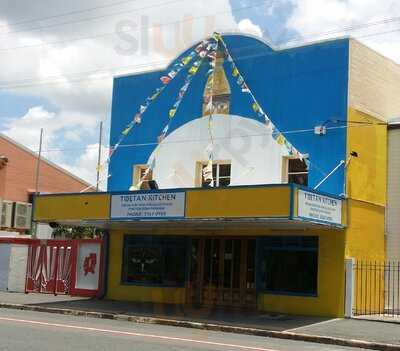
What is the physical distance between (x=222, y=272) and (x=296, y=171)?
409cm

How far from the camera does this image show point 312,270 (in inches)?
796

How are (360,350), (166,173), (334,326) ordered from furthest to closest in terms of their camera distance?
(166,173), (334,326), (360,350)

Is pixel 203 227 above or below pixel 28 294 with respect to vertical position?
above

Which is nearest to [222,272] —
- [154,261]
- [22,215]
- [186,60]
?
[154,261]

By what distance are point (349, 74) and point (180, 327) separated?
8830 mm

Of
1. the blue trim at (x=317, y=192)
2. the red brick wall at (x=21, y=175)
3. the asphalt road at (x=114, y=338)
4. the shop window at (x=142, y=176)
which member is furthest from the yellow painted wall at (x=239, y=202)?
the red brick wall at (x=21, y=175)

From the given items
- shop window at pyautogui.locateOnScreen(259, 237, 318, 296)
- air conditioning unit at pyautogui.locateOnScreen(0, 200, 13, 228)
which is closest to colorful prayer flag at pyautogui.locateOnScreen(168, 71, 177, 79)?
shop window at pyautogui.locateOnScreen(259, 237, 318, 296)

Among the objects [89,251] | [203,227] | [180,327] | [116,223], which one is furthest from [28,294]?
[180,327]

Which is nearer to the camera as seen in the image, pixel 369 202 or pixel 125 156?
pixel 369 202

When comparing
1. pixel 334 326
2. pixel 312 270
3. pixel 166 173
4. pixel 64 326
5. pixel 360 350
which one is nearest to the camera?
pixel 360 350

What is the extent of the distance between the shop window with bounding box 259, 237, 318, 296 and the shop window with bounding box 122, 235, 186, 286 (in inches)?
127

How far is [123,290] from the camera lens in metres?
24.3

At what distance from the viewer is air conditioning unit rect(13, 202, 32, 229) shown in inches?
1560

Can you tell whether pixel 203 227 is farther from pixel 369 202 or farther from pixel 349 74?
pixel 349 74
